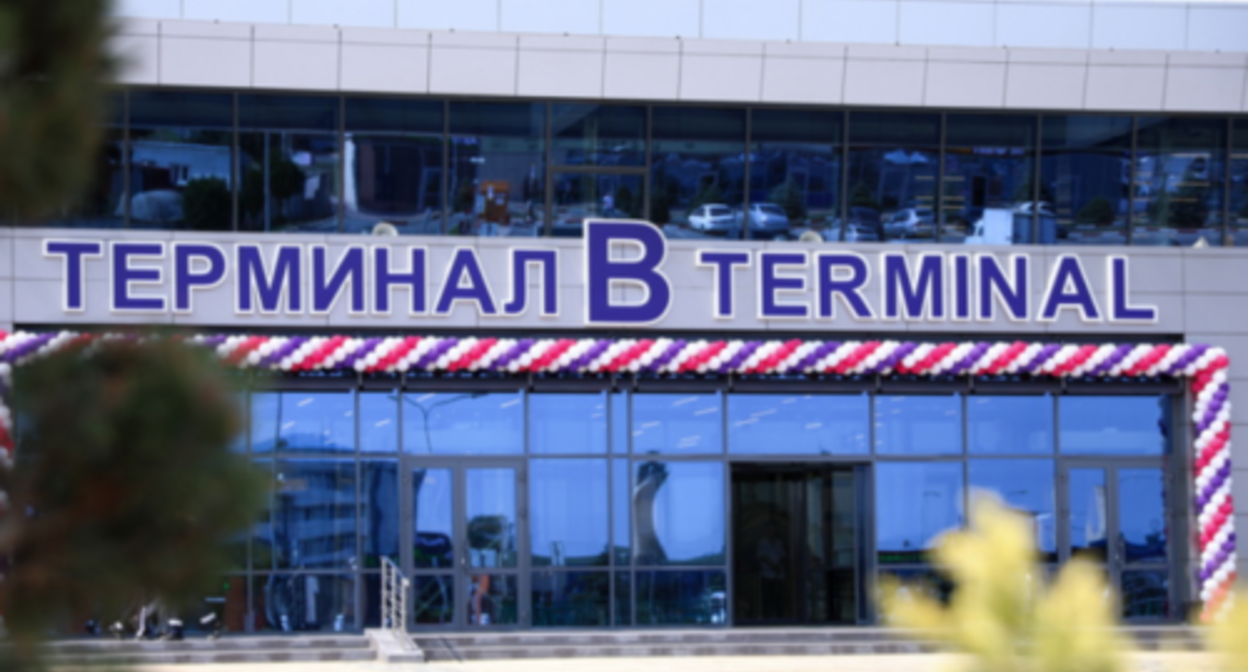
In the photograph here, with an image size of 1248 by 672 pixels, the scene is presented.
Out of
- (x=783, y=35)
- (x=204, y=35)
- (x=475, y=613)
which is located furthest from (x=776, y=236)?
(x=204, y=35)

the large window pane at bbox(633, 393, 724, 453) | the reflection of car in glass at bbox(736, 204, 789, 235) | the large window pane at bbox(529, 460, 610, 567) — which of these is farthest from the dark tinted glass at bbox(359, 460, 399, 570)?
the reflection of car in glass at bbox(736, 204, 789, 235)

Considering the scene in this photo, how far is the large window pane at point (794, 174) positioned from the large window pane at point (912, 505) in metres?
3.32

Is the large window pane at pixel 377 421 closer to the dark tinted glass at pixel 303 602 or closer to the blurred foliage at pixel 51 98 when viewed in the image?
the dark tinted glass at pixel 303 602

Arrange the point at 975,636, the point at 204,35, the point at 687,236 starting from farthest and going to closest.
Answer: 1. the point at 687,236
2. the point at 204,35
3. the point at 975,636

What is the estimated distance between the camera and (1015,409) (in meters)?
21.7

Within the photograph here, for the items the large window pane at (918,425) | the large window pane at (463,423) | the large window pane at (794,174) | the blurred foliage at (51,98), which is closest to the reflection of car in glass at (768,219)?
the large window pane at (794,174)

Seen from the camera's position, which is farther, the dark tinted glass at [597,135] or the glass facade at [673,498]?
the dark tinted glass at [597,135]

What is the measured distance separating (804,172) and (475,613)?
730 centimetres

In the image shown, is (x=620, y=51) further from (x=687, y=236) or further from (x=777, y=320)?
(x=777, y=320)

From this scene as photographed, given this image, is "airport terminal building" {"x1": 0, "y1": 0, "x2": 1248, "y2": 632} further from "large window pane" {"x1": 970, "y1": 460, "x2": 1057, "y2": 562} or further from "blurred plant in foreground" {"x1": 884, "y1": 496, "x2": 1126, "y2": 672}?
"blurred plant in foreground" {"x1": 884, "y1": 496, "x2": 1126, "y2": 672}

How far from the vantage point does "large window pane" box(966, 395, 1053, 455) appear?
851 inches

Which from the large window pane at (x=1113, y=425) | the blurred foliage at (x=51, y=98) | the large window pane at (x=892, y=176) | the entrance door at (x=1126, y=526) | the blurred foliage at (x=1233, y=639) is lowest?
the entrance door at (x=1126, y=526)

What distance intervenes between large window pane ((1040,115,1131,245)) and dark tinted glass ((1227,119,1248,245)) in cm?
149

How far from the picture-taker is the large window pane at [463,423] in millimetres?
20531
